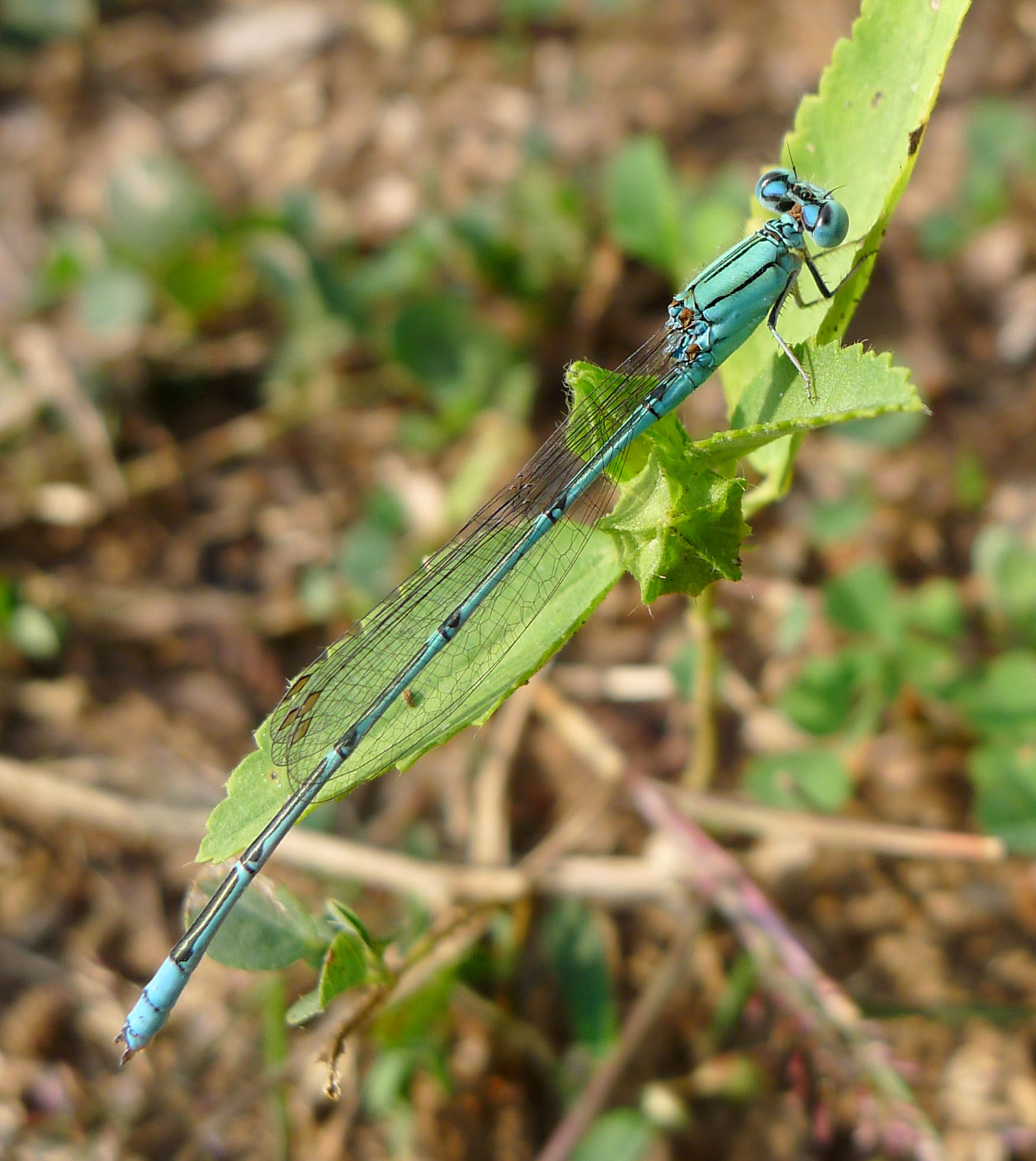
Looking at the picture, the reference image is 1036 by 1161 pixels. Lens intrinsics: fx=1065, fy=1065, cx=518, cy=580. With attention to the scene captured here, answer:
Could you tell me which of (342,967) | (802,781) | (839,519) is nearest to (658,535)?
(342,967)

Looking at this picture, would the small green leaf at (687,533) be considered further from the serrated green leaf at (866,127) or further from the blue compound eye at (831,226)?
the blue compound eye at (831,226)

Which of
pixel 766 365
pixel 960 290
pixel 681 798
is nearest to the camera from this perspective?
pixel 766 365

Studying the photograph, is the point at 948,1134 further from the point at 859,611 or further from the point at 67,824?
the point at 67,824

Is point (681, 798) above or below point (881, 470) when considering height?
below

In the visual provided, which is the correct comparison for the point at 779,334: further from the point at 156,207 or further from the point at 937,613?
the point at 156,207

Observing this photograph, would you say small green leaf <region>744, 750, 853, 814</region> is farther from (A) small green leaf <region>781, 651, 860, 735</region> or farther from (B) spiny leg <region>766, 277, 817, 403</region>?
(B) spiny leg <region>766, 277, 817, 403</region>

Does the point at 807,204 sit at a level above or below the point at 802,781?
above

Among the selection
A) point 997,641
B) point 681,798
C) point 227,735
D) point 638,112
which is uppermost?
point 638,112

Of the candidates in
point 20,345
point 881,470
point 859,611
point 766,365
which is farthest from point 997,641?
point 20,345
